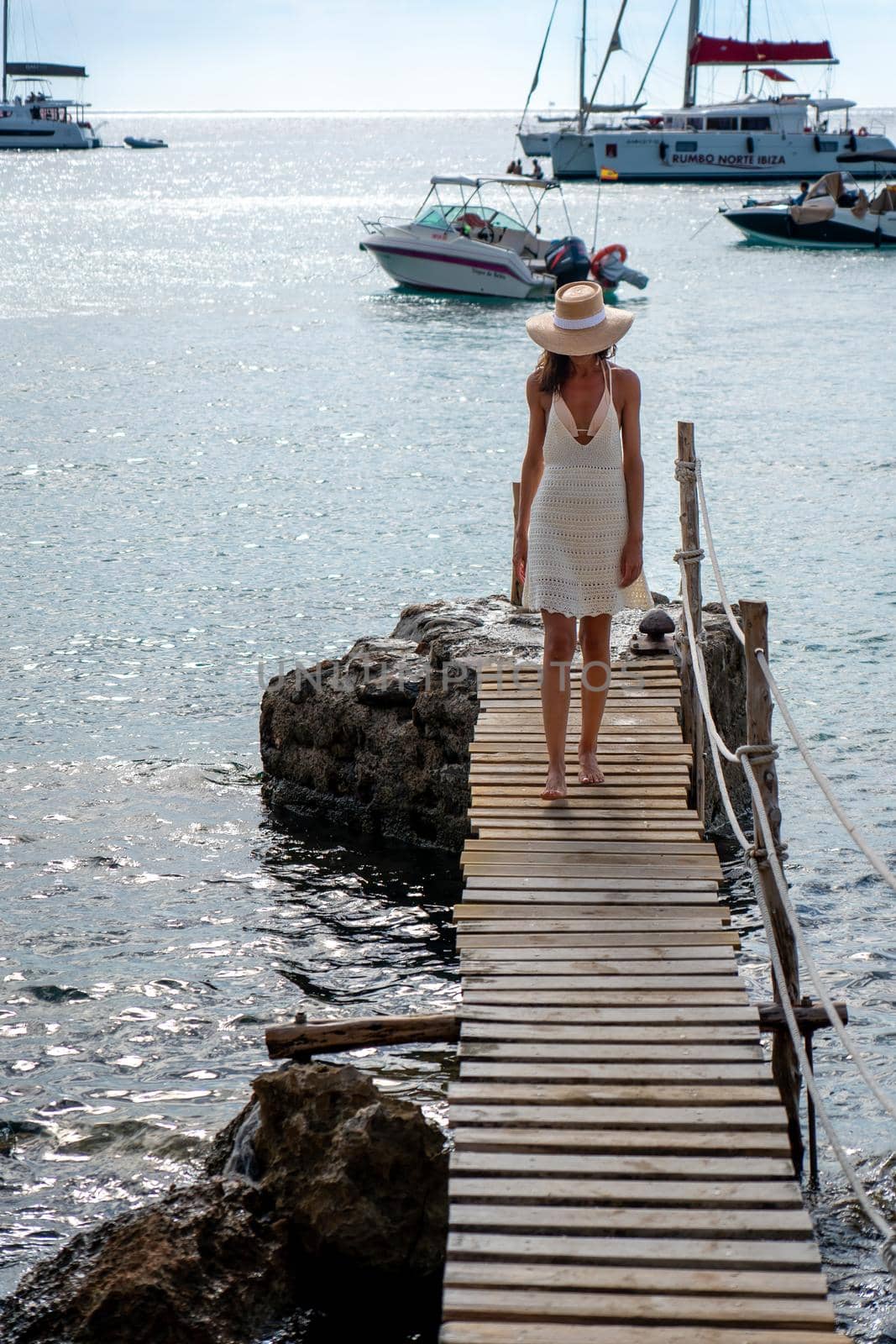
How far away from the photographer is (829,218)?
55.5 m

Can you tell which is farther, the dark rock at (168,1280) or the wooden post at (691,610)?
the wooden post at (691,610)

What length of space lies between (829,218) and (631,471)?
174ft

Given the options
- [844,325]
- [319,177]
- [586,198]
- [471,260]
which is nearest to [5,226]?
[586,198]

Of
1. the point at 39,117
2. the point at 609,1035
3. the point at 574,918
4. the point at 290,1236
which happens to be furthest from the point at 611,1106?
the point at 39,117

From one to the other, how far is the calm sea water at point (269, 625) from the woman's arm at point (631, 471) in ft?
7.84

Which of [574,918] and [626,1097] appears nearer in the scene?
[626,1097]

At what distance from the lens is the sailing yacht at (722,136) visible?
79125 millimetres

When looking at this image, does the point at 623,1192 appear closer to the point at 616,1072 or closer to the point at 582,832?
the point at 616,1072

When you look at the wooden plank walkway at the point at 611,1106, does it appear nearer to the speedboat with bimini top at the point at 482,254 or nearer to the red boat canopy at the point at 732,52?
the speedboat with bimini top at the point at 482,254

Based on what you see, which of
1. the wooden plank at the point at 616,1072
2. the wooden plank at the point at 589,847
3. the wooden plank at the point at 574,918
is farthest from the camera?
the wooden plank at the point at 589,847

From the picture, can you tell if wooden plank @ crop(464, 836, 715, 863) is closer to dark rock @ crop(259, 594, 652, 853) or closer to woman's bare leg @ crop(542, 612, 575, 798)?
woman's bare leg @ crop(542, 612, 575, 798)

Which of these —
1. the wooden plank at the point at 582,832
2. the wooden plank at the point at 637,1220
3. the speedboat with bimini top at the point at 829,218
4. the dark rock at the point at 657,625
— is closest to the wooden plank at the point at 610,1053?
the wooden plank at the point at 637,1220

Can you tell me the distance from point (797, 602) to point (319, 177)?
414 ft

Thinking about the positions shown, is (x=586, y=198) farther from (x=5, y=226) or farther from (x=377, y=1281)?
(x=377, y=1281)
